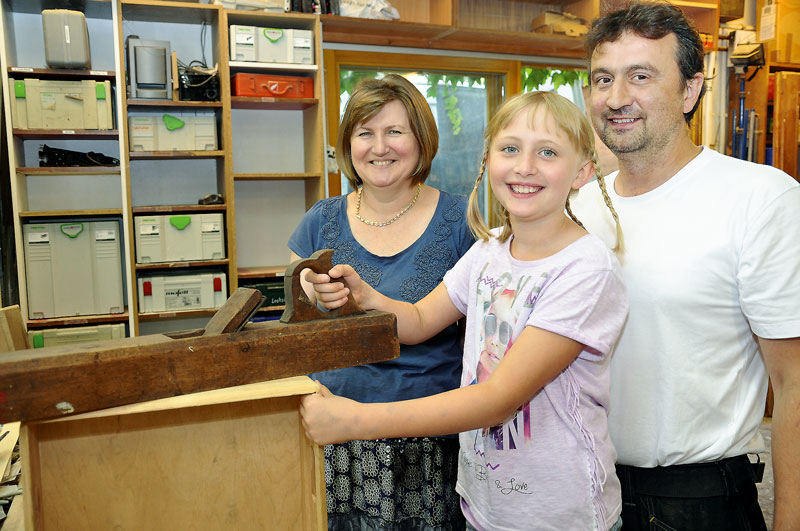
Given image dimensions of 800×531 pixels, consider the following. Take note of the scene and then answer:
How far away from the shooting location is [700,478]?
1221mm

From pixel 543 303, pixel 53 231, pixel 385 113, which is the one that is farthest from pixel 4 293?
pixel 543 303

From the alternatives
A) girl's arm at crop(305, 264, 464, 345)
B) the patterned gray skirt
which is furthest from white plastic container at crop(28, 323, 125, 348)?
girl's arm at crop(305, 264, 464, 345)

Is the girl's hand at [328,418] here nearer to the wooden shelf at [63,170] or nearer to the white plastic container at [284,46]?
the wooden shelf at [63,170]

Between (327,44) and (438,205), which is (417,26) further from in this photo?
(438,205)

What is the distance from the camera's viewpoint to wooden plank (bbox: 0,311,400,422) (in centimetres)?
83

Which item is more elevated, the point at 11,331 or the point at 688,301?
the point at 688,301

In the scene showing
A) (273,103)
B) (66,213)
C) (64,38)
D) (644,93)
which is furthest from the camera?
(273,103)

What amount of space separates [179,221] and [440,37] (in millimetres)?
2150

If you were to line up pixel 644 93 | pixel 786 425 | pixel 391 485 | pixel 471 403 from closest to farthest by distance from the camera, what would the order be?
pixel 471 403 < pixel 786 425 < pixel 644 93 < pixel 391 485

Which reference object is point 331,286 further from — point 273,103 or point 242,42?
point 273,103

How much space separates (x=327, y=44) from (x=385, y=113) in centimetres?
310

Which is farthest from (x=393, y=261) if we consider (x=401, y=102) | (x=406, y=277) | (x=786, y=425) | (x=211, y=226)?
(x=211, y=226)

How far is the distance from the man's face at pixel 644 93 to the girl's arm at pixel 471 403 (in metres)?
0.48

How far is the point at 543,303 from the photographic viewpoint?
1.06m
